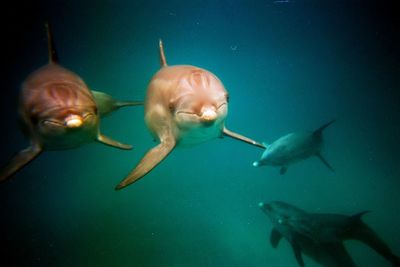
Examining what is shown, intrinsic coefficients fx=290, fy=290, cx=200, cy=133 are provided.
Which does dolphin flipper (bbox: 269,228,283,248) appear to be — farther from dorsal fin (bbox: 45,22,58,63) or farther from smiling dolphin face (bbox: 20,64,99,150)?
dorsal fin (bbox: 45,22,58,63)

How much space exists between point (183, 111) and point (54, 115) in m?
1.62

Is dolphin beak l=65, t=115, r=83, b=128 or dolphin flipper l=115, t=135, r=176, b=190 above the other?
dolphin beak l=65, t=115, r=83, b=128

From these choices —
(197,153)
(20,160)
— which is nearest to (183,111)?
(20,160)

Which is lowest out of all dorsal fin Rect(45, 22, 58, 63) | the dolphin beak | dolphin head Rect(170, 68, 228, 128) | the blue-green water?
the blue-green water

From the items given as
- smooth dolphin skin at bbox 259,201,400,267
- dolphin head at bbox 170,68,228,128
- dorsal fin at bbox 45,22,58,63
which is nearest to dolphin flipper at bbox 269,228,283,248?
smooth dolphin skin at bbox 259,201,400,267

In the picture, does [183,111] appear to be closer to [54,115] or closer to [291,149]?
[54,115]

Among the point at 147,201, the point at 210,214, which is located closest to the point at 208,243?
the point at 210,214

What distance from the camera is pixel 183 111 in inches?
145

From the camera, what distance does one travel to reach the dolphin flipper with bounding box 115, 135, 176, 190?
10.9 feet

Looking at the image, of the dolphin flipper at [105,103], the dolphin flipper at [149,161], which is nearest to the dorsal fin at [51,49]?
the dolphin flipper at [105,103]

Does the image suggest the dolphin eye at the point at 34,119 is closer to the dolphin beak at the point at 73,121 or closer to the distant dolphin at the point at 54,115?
the distant dolphin at the point at 54,115

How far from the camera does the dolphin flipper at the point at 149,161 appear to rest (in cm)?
333

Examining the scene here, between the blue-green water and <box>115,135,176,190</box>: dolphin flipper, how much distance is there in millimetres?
6527

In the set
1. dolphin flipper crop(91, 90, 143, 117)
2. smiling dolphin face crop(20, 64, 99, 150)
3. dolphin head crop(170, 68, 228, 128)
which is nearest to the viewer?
dolphin head crop(170, 68, 228, 128)
